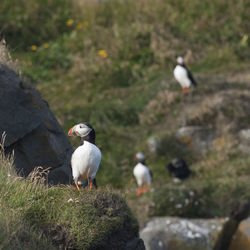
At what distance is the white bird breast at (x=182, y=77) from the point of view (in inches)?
517

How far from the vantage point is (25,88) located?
6.29 meters

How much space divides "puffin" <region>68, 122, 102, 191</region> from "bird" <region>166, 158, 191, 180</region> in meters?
6.13

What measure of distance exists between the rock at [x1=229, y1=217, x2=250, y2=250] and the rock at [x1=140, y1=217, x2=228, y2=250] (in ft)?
0.92

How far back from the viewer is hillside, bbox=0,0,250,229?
11.2m

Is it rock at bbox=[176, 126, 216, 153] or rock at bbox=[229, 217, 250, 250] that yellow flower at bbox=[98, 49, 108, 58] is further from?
rock at bbox=[229, 217, 250, 250]

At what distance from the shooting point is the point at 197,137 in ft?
41.1

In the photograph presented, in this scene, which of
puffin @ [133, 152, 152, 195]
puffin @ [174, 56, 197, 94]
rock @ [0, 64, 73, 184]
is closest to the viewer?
rock @ [0, 64, 73, 184]

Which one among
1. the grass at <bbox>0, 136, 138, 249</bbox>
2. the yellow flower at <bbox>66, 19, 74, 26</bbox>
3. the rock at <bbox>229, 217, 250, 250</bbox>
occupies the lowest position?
the rock at <bbox>229, 217, 250, 250</bbox>

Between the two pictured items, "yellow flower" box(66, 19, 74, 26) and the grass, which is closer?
the grass

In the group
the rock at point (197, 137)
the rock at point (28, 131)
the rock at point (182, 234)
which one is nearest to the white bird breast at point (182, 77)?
the rock at point (197, 137)

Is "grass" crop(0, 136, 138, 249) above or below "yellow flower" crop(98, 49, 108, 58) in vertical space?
above

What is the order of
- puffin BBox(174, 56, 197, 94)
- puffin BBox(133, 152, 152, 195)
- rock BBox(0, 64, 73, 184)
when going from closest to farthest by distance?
rock BBox(0, 64, 73, 184) < puffin BBox(133, 152, 152, 195) < puffin BBox(174, 56, 197, 94)

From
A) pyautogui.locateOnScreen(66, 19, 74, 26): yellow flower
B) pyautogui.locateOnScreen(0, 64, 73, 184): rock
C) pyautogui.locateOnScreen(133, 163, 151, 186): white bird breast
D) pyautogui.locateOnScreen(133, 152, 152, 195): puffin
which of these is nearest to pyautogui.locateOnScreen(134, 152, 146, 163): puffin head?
pyautogui.locateOnScreen(133, 152, 152, 195): puffin

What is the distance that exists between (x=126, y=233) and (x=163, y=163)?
7439 mm
